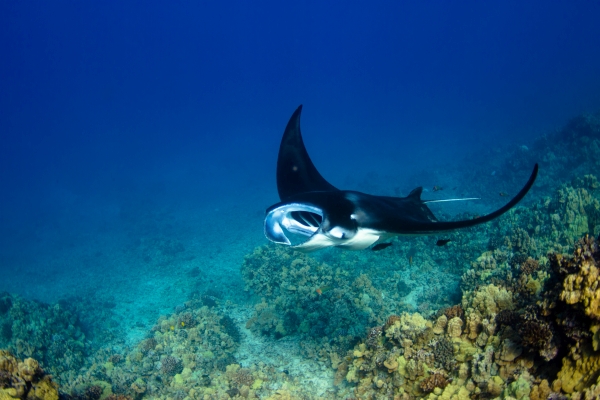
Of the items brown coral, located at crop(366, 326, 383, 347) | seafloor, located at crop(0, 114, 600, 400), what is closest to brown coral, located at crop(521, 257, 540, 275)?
seafloor, located at crop(0, 114, 600, 400)

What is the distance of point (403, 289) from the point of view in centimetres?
815

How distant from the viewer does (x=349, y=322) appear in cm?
678

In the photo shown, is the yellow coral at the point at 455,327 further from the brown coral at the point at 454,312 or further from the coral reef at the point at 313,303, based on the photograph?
the coral reef at the point at 313,303

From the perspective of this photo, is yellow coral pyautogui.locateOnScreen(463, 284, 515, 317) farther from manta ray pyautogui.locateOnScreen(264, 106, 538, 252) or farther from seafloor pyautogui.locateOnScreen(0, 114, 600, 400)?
manta ray pyautogui.locateOnScreen(264, 106, 538, 252)

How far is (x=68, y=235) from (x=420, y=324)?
34.5m

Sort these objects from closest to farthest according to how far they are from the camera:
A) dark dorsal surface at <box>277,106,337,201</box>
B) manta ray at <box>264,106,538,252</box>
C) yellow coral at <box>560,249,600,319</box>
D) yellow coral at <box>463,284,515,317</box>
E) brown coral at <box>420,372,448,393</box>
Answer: yellow coral at <box>560,249,600,319</box>, manta ray at <box>264,106,538,252</box>, brown coral at <box>420,372,448,393</box>, yellow coral at <box>463,284,515,317</box>, dark dorsal surface at <box>277,106,337,201</box>

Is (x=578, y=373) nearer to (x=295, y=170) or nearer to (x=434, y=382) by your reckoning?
(x=434, y=382)

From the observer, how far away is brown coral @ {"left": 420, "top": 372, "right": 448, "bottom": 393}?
3596mm

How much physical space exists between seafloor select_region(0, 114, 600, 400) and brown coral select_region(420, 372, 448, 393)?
2 cm

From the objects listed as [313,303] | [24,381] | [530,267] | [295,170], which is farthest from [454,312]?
[24,381]

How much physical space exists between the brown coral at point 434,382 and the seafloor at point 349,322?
2 centimetres

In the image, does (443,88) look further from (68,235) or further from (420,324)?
(420,324)

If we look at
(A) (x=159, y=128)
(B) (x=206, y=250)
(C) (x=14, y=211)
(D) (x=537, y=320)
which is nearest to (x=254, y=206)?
(B) (x=206, y=250)

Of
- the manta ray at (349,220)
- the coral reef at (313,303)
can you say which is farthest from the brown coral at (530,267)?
the coral reef at (313,303)
